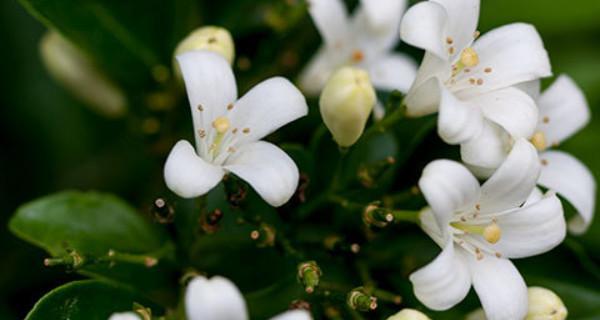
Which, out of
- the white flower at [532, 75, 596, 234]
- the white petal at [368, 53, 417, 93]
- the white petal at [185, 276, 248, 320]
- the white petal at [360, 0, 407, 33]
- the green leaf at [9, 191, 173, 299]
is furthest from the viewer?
the white petal at [368, 53, 417, 93]

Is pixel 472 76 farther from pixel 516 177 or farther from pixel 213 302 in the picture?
pixel 213 302

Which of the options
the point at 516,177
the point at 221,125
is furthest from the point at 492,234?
the point at 221,125

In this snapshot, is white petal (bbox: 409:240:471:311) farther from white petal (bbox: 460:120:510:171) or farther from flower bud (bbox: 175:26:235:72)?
flower bud (bbox: 175:26:235:72)

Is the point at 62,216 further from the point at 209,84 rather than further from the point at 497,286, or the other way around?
the point at 497,286

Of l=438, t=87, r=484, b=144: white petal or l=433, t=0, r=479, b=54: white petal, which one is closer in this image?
l=438, t=87, r=484, b=144: white petal

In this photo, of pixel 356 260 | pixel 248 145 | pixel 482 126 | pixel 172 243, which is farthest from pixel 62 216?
pixel 482 126

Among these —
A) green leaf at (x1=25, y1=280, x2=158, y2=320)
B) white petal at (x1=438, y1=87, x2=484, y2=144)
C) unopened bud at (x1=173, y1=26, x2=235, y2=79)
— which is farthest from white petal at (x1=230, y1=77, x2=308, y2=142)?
green leaf at (x1=25, y1=280, x2=158, y2=320)
